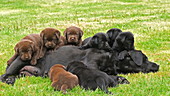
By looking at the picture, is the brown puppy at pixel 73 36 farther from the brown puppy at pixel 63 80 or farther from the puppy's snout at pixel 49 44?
the brown puppy at pixel 63 80

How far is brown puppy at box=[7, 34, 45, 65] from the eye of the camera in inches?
334

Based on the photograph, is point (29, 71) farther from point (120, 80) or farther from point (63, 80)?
point (120, 80)

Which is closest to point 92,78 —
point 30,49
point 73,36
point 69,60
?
point 69,60

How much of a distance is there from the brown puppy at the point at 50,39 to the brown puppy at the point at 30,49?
6.1 inches

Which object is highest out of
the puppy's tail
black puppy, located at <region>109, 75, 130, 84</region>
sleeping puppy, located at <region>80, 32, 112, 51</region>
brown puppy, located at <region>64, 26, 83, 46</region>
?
sleeping puppy, located at <region>80, 32, 112, 51</region>

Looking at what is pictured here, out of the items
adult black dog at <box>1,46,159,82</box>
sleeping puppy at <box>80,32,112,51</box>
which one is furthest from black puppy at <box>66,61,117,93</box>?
sleeping puppy at <box>80,32,112,51</box>

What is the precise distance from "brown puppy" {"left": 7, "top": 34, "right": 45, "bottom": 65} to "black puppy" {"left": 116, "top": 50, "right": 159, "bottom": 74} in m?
2.15

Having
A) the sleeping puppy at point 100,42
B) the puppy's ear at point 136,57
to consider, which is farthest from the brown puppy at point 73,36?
the puppy's ear at point 136,57

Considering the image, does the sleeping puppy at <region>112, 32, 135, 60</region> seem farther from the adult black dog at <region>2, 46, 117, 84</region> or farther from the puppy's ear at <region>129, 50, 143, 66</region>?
the adult black dog at <region>2, 46, 117, 84</region>

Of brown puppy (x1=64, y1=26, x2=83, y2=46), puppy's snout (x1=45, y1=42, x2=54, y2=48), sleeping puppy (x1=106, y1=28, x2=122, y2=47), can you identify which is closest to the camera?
puppy's snout (x1=45, y1=42, x2=54, y2=48)

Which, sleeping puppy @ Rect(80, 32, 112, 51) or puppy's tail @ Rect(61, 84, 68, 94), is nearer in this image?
puppy's tail @ Rect(61, 84, 68, 94)

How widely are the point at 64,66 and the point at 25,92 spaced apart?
59.7 inches

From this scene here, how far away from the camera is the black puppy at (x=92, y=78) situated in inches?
274

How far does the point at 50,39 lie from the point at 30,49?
89 centimetres
